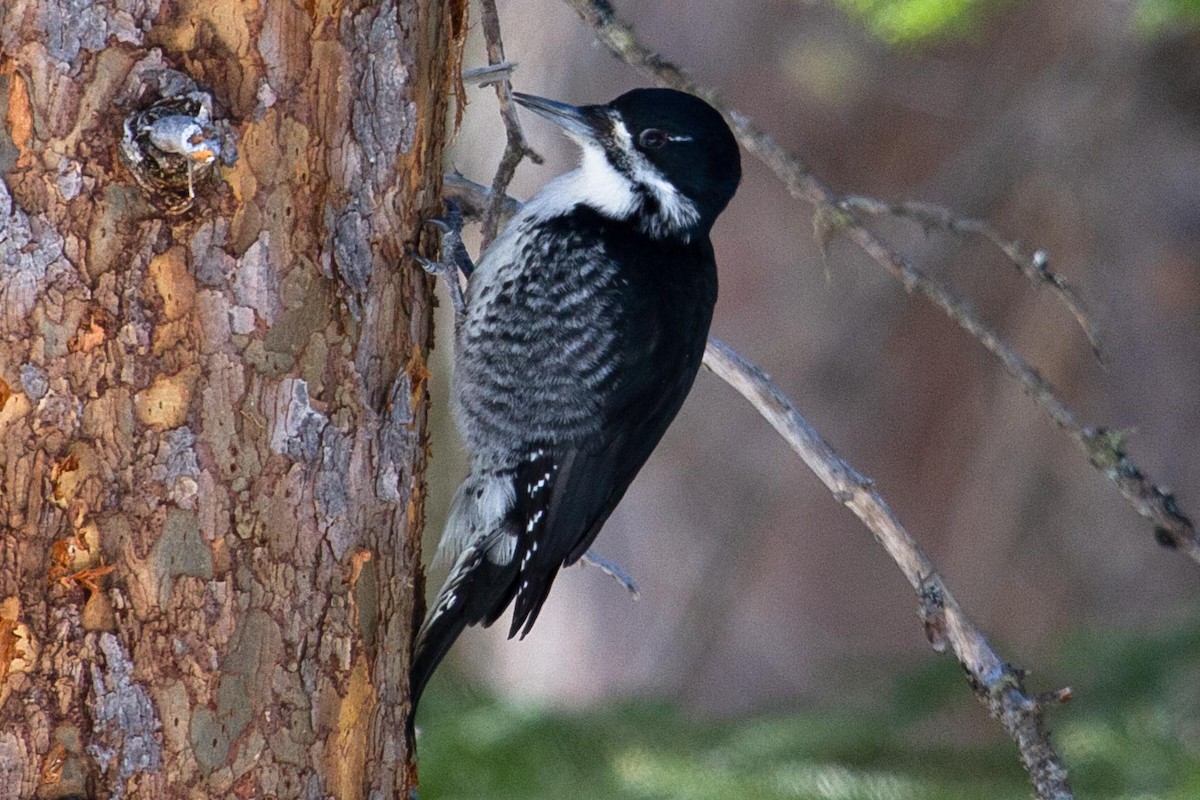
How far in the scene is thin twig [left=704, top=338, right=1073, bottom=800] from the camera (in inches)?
74.4

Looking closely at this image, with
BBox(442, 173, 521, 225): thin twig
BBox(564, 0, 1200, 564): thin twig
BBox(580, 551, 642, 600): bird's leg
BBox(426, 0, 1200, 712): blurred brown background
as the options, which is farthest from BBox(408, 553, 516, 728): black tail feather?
BBox(426, 0, 1200, 712): blurred brown background

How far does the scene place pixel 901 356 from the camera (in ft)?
16.4

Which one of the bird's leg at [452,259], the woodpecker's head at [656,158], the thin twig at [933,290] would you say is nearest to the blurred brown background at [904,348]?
the woodpecker's head at [656,158]

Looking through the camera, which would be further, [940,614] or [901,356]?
[901,356]

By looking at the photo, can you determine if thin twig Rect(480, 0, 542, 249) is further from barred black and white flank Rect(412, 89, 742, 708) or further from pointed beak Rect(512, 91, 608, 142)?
pointed beak Rect(512, 91, 608, 142)

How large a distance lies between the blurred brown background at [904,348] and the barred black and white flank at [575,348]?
1516 mm

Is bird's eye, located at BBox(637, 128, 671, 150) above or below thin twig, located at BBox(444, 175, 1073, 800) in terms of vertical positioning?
above

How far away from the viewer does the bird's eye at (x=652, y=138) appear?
2988 millimetres

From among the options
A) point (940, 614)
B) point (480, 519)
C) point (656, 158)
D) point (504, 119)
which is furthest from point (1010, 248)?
point (480, 519)

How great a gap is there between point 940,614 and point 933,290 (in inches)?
18.1

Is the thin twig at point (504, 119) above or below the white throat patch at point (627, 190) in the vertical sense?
above

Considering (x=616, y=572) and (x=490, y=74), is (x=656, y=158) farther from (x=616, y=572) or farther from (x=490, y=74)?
(x=616, y=572)

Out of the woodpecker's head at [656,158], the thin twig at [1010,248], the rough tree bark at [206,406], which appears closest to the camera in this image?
the rough tree bark at [206,406]

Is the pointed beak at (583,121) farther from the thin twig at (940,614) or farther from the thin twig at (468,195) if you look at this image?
the thin twig at (940,614)
